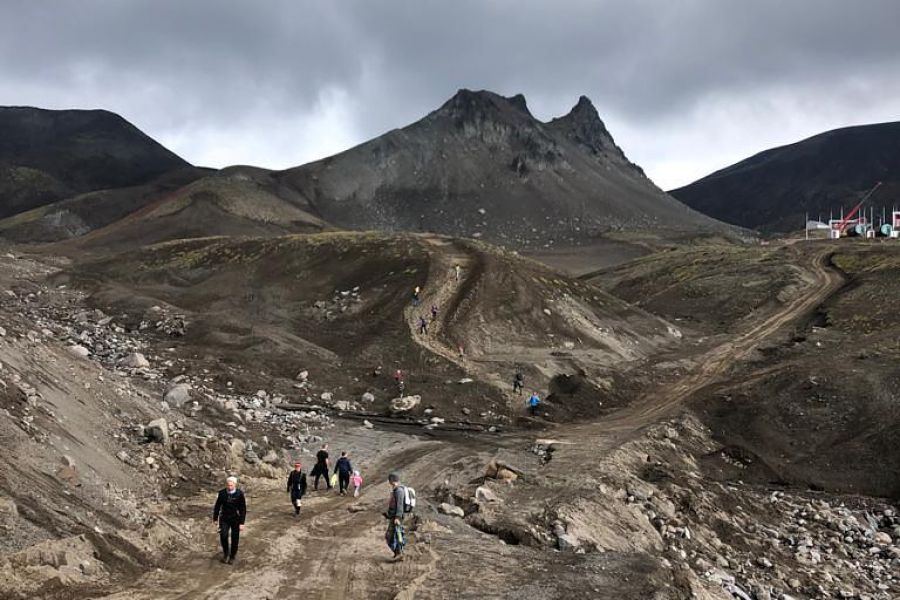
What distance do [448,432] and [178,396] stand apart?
13067 millimetres

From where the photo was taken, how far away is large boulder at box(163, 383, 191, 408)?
26547mm

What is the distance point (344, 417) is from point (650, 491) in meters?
16.5

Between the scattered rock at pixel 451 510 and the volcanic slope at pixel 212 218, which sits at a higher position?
the volcanic slope at pixel 212 218

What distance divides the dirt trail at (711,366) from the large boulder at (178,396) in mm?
16861

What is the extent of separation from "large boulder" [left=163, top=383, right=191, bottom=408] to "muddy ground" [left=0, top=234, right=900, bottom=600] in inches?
4.5

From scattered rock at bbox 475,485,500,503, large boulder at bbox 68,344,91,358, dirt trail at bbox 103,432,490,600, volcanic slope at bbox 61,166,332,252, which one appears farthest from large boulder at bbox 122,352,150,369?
volcanic slope at bbox 61,166,332,252

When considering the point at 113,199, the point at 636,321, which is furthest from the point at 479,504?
the point at 113,199

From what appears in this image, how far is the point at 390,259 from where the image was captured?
61625 millimetres

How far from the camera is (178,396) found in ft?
88.4

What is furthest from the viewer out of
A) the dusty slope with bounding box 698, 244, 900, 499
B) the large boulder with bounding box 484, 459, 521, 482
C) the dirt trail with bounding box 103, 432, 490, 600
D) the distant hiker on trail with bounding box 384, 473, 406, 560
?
the dusty slope with bounding box 698, 244, 900, 499

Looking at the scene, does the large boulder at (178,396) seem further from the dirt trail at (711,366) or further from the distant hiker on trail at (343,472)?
the dirt trail at (711,366)

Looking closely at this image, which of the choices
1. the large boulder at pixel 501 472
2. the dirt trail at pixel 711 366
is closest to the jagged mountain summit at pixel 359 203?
the dirt trail at pixel 711 366

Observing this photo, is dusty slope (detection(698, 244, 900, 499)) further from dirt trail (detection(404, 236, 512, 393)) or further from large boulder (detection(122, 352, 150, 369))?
large boulder (detection(122, 352, 150, 369))

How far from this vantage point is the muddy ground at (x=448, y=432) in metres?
14.5
